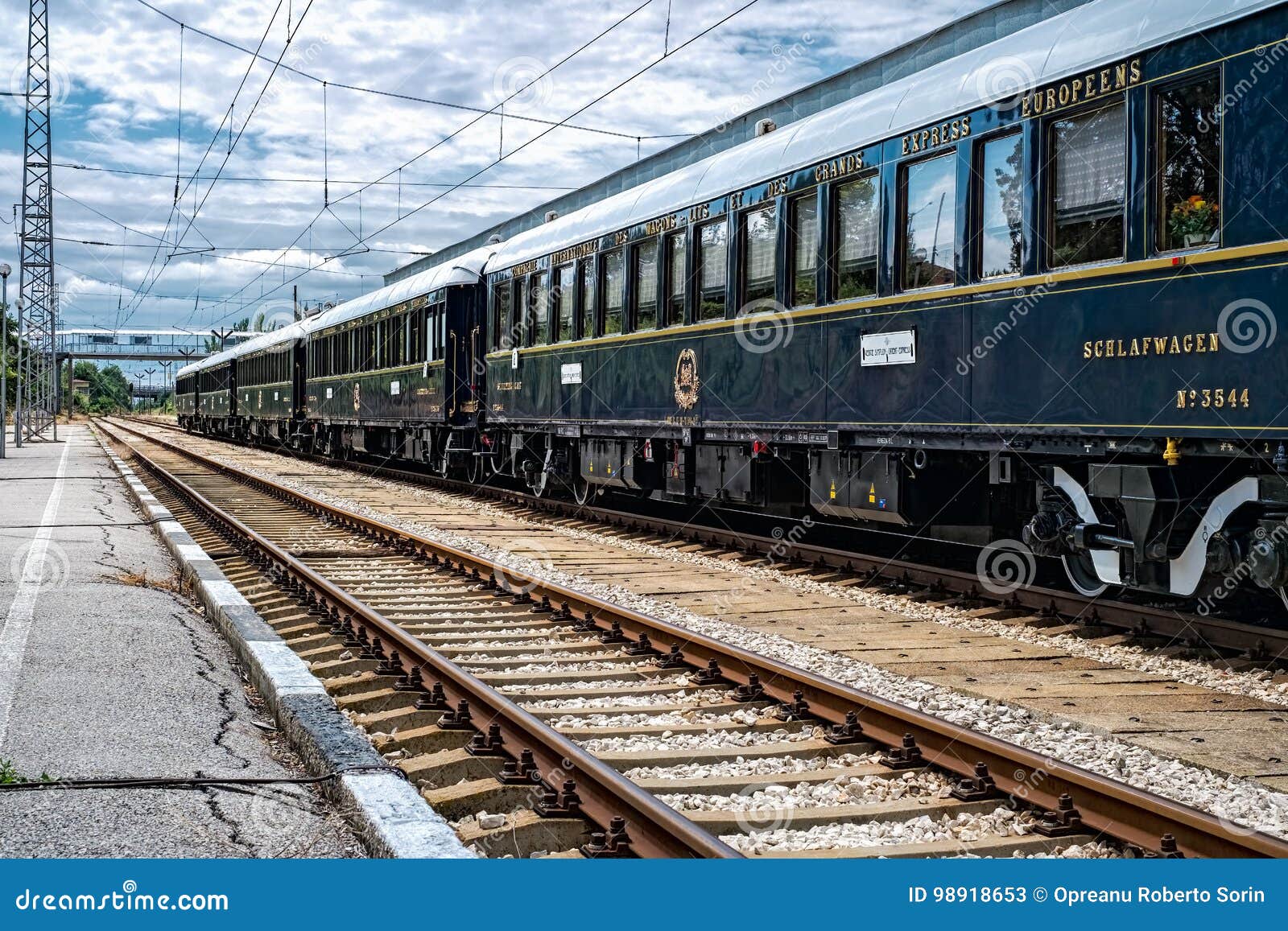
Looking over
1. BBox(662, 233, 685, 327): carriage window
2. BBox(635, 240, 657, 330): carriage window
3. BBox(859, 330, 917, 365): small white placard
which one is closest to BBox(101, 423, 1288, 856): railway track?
BBox(859, 330, 917, 365): small white placard

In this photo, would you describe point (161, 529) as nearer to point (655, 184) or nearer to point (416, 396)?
point (655, 184)

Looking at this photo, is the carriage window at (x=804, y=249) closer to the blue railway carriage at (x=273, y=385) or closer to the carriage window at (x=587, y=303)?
the carriage window at (x=587, y=303)

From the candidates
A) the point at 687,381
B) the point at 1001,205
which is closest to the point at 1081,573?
the point at 1001,205

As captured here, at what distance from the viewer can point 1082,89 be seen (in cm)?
775

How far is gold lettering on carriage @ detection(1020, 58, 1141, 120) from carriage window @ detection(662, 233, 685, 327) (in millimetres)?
5269

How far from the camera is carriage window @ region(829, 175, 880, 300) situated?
9.89m

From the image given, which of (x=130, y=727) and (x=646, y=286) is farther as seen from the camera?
(x=646, y=286)

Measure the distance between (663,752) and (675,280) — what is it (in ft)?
27.8

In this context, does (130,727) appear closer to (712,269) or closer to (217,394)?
(712,269)

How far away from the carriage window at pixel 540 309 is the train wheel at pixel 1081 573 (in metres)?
9.54

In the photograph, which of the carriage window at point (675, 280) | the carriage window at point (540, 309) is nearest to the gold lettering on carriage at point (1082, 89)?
the carriage window at point (675, 280)

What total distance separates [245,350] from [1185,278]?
4429cm

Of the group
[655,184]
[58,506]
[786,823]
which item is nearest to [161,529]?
[58,506]

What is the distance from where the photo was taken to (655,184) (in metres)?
14.4
